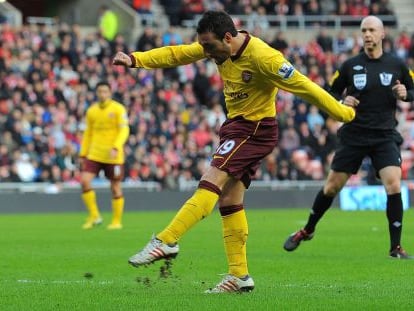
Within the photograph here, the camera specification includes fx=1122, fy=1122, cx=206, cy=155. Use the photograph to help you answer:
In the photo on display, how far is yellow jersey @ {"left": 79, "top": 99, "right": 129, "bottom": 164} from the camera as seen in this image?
64.1ft

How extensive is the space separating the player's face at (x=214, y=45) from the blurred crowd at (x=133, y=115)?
1782 centimetres

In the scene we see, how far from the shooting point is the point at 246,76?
8.95 m

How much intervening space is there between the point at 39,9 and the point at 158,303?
31138 millimetres

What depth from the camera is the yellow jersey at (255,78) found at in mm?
8516

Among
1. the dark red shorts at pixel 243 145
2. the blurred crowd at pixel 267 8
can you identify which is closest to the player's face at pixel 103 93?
the dark red shorts at pixel 243 145

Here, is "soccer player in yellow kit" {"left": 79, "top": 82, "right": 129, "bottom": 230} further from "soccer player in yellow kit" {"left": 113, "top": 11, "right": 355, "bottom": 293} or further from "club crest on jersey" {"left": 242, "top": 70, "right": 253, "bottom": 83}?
"club crest on jersey" {"left": 242, "top": 70, "right": 253, "bottom": 83}

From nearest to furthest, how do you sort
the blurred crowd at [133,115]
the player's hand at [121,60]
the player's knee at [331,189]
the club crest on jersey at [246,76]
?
the club crest on jersey at [246,76] < the player's hand at [121,60] < the player's knee at [331,189] < the blurred crowd at [133,115]

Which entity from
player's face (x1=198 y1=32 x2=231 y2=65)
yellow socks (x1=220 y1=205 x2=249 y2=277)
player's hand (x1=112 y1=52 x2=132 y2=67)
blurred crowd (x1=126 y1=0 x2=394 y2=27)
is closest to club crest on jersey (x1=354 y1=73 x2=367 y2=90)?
yellow socks (x1=220 y1=205 x2=249 y2=277)

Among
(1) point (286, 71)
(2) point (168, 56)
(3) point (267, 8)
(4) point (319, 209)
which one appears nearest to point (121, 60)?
(2) point (168, 56)

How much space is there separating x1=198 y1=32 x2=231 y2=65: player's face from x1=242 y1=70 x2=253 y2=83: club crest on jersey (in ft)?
0.67

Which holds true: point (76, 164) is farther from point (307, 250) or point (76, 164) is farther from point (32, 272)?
point (32, 272)

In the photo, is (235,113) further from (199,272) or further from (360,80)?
(360,80)

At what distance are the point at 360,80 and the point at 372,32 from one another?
22.7 inches

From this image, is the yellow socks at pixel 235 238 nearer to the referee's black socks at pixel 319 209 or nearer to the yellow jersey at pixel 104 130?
the referee's black socks at pixel 319 209
